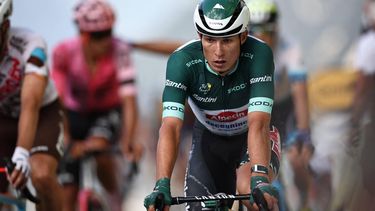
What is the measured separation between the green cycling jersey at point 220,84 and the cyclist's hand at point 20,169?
1.45 meters

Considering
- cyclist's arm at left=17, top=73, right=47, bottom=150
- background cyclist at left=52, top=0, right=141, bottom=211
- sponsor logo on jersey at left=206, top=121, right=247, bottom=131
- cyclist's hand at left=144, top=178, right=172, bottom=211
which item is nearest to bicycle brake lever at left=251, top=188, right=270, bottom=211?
cyclist's hand at left=144, top=178, right=172, bottom=211

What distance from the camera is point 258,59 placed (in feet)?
35.8

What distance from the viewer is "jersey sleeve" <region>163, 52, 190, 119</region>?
1067cm

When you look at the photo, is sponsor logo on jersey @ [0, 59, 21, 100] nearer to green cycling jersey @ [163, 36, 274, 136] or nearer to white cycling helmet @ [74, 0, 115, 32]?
green cycling jersey @ [163, 36, 274, 136]

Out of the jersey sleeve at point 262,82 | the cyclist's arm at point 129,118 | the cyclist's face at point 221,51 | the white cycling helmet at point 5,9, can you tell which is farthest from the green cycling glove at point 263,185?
the cyclist's arm at point 129,118

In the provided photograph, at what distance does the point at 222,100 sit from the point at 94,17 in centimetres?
640

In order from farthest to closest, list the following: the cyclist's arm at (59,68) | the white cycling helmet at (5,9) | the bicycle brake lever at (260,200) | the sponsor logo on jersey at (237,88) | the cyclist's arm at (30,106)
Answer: the cyclist's arm at (59,68), the white cycling helmet at (5,9), the cyclist's arm at (30,106), the sponsor logo on jersey at (237,88), the bicycle brake lever at (260,200)

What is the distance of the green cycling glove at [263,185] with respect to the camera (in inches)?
386

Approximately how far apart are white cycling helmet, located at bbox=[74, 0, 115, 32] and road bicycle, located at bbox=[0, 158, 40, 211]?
4712 millimetres

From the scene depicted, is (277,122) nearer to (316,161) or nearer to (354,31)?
(316,161)

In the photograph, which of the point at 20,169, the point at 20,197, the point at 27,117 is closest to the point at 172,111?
the point at 20,169

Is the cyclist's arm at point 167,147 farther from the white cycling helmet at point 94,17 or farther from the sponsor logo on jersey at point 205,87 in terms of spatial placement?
the white cycling helmet at point 94,17

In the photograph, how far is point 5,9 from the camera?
1210 centimetres

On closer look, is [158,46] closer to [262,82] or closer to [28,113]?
[28,113]
